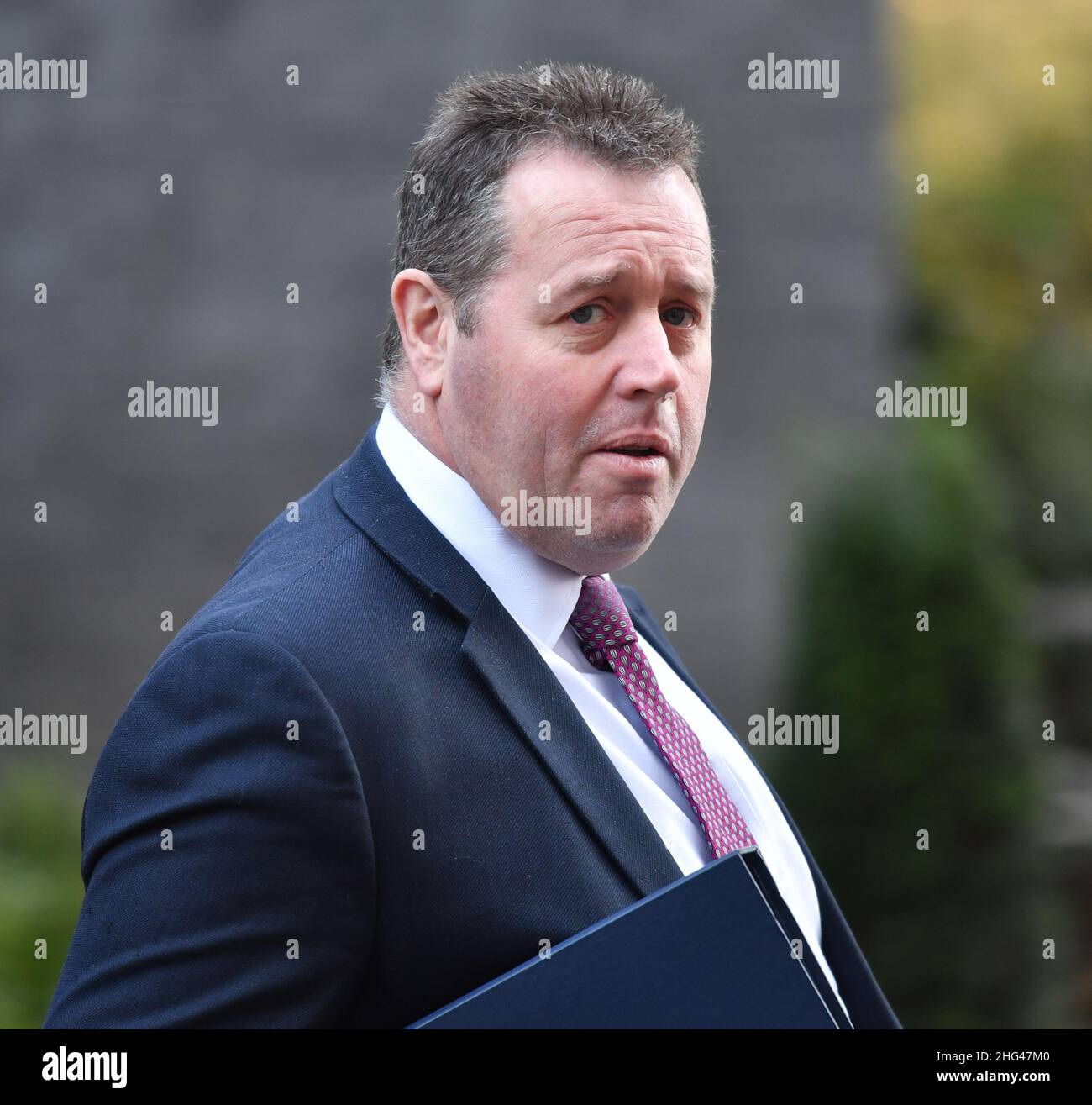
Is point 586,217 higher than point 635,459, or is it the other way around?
point 586,217

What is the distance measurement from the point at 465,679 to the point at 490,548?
252 millimetres

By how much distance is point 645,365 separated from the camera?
6.67 feet

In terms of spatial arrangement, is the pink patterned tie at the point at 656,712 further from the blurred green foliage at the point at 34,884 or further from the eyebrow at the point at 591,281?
the blurred green foliage at the point at 34,884

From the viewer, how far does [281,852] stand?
1675mm

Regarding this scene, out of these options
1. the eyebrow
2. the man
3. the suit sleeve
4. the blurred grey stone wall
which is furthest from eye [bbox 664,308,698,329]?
the blurred grey stone wall

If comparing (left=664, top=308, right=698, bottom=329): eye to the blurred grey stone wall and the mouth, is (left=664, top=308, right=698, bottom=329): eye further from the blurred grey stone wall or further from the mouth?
the blurred grey stone wall

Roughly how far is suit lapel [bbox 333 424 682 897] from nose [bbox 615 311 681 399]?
0.35 m

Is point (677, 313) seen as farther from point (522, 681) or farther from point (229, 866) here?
point (229, 866)

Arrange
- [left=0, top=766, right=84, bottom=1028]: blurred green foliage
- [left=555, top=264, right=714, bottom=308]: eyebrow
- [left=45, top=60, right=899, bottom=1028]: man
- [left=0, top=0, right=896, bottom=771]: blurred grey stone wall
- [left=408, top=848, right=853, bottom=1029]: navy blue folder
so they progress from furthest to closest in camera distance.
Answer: [left=0, top=0, right=896, bottom=771]: blurred grey stone wall < [left=0, top=766, right=84, bottom=1028]: blurred green foliage < [left=555, top=264, right=714, bottom=308]: eyebrow < [left=45, top=60, right=899, bottom=1028]: man < [left=408, top=848, right=853, bottom=1029]: navy blue folder

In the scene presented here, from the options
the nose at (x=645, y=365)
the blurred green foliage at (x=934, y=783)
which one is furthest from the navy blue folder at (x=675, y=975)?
the blurred green foliage at (x=934, y=783)

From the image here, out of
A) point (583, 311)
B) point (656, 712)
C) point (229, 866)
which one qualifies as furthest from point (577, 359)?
point (229, 866)

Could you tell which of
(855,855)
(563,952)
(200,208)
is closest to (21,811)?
(200,208)

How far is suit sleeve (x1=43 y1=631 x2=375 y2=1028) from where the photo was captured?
165 centimetres

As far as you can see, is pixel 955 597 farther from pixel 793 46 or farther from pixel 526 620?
pixel 526 620
